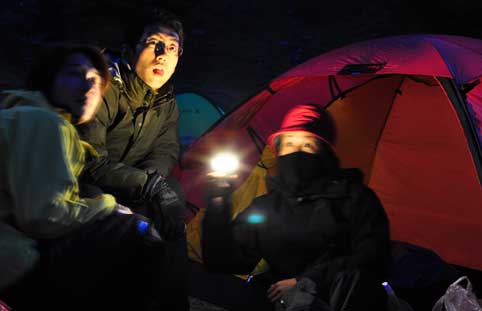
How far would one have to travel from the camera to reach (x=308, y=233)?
2666 mm

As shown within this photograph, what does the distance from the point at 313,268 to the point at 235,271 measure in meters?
0.81

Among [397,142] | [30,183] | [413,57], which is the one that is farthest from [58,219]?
[397,142]

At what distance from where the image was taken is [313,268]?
8.10ft

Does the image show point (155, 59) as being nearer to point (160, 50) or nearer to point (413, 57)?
point (160, 50)

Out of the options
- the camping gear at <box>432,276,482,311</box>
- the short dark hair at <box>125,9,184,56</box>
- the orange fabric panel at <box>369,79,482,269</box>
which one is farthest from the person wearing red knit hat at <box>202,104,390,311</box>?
the orange fabric panel at <box>369,79,482,269</box>

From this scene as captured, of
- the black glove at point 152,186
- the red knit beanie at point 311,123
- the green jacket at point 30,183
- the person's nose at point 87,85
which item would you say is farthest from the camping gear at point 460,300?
the person's nose at point 87,85

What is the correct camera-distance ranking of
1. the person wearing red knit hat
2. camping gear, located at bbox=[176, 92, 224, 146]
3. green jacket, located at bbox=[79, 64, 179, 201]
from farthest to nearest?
camping gear, located at bbox=[176, 92, 224, 146] → green jacket, located at bbox=[79, 64, 179, 201] → the person wearing red knit hat

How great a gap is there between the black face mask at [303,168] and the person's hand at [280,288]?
52 cm

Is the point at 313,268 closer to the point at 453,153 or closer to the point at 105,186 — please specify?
the point at 105,186

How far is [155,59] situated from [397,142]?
219 centimetres

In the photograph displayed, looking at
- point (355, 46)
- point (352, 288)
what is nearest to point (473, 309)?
point (352, 288)

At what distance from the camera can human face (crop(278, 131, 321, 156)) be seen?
2.73m

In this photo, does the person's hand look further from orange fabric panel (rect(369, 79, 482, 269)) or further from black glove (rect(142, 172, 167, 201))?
orange fabric panel (rect(369, 79, 482, 269))

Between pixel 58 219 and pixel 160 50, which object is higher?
pixel 160 50
